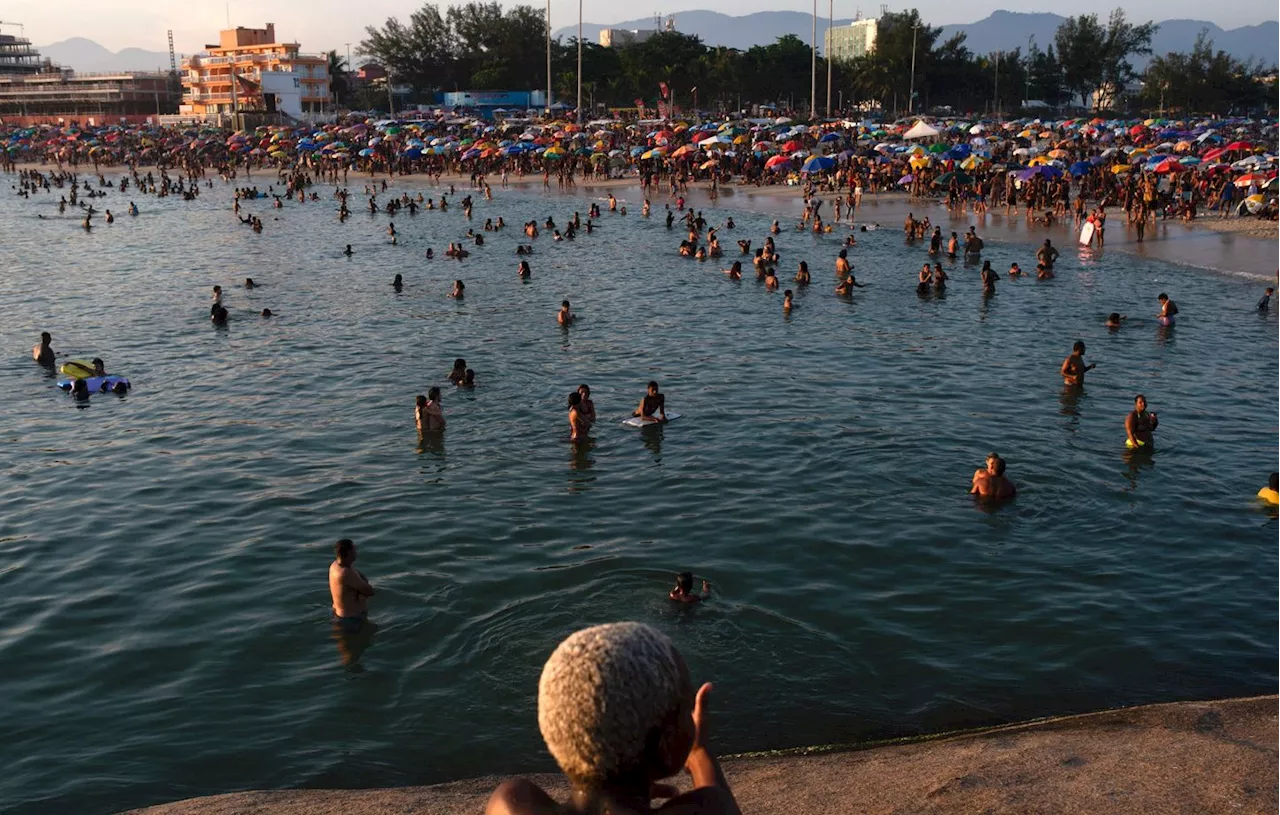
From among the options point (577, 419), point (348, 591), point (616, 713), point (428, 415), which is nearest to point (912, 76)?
point (577, 419)

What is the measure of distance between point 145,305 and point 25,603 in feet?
68.8

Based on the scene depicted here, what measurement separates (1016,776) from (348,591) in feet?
22.7

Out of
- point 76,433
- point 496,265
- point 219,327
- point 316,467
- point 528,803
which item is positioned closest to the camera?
point 528,803

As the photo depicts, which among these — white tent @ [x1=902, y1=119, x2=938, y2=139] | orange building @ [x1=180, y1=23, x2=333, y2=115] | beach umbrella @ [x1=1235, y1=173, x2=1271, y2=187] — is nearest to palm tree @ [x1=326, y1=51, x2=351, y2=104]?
orange building @ [x1=180, y1=23, x2=333, y2=115]

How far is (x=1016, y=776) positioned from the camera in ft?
25.5

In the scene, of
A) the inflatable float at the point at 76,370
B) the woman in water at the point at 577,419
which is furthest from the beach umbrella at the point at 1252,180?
the inflatable float at the point at 76,370

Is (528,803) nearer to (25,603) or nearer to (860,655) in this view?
(860,655)

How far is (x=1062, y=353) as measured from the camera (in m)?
23.4

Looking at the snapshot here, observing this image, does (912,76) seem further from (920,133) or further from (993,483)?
(993,483)

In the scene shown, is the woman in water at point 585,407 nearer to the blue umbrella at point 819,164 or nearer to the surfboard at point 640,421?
the surfboard at point 640,421

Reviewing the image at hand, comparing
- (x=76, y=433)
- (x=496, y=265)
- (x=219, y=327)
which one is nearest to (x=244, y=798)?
(x=76, y=433)

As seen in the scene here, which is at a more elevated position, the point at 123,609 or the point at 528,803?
the point at 528,803

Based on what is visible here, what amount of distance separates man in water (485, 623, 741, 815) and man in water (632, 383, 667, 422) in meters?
15.7

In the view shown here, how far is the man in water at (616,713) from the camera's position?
8.52 ft
